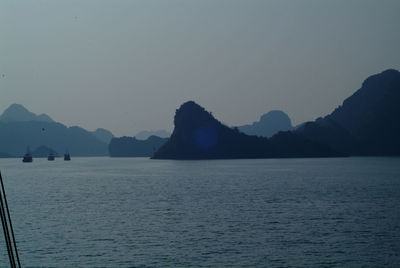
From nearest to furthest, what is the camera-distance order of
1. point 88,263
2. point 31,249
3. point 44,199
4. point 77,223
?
point 88,263 < point 31,249 < point 77,223 < point 44,199

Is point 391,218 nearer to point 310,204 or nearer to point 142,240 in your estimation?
point 310,204

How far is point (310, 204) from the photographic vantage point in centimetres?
9262

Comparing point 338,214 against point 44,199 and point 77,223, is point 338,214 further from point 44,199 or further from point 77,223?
point 44,199

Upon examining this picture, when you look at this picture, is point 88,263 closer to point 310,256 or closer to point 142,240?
point 142,240

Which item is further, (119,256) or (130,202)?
(130,202)

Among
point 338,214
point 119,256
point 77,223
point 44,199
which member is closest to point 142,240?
point 119,256

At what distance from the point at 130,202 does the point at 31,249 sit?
50.2m

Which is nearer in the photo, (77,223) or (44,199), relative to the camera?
(77,223)

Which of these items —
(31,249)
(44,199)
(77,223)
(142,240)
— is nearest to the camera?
(31,249)

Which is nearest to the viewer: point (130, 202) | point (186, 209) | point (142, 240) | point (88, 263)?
point (88, 263)

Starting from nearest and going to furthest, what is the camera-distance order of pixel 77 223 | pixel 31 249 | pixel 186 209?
pixel 31 249 → pixel 77 223 → pixel 186 209

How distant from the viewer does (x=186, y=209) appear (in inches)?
3474

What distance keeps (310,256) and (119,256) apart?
797 inches

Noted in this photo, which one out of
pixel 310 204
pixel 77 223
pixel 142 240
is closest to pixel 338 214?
pixel 310 204
